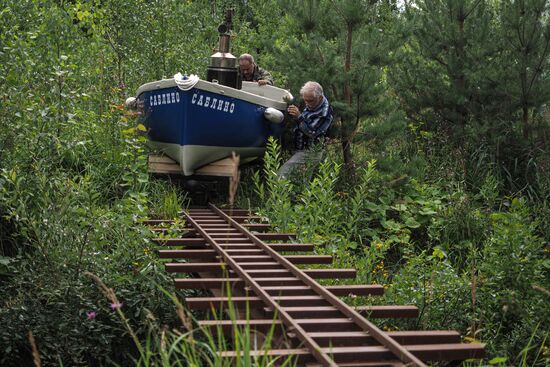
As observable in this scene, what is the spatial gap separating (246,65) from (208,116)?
242 cm

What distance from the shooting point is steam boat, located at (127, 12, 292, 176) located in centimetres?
1145

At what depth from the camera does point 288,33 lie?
18844 mm

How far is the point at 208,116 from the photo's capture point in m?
11.6

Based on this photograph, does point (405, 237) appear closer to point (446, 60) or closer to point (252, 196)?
point (252, 196)

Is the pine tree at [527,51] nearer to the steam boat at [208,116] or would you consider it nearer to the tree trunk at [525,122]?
the tree trunk at [525,122]

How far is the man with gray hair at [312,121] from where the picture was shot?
11.5 m

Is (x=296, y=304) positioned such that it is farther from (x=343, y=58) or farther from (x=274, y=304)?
(x=343, y=58)

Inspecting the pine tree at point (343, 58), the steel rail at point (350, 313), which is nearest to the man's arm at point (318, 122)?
the pine tree at point (343, 58)

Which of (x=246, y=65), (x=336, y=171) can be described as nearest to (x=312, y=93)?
(x=336, y=171)

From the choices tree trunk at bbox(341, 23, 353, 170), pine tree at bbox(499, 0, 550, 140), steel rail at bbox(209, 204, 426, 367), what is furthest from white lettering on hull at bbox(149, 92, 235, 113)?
pine tree at bbox(499, 0, 550, 140)

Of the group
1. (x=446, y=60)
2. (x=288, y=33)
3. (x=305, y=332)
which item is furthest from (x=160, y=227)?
(x=288, y=33)

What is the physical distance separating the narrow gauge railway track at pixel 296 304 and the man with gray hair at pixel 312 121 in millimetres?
2330

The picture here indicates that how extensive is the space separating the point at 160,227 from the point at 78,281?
6.44 feet

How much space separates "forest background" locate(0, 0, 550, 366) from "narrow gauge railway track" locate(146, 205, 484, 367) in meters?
0.42
